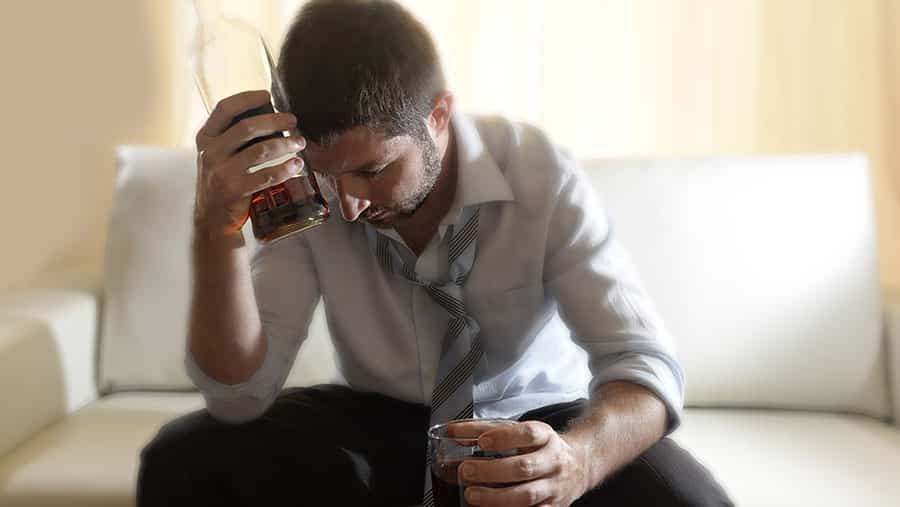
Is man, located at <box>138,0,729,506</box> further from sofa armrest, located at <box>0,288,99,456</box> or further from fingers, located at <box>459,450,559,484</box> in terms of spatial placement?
sofa armrest, located at <box>0,288,99,456</box>

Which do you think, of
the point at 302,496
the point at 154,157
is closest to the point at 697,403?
the point at 302,496

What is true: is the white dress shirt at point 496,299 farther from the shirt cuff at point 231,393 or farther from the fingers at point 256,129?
the fingers at point 256,129

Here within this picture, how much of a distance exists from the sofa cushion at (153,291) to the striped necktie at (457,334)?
0.36m

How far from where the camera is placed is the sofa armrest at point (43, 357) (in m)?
1.35

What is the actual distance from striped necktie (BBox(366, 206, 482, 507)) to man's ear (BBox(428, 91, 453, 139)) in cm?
9

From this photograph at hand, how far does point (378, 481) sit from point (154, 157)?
0.75 m

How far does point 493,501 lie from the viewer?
78cm

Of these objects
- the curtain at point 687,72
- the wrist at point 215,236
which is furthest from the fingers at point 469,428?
the curtain at point 687,72

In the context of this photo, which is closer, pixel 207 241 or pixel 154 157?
pixel 207 241

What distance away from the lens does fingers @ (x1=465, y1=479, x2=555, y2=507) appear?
774mm

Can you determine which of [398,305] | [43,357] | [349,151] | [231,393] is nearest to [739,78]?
[398,305]

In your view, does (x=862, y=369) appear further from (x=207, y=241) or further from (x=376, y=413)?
(x=207, y=241)

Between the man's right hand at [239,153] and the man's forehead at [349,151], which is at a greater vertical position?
the man's right hand at [239,153]

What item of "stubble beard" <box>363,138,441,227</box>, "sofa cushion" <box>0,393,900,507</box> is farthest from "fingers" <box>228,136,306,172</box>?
"sofa cushion" <box>0,393,900,507</box>
